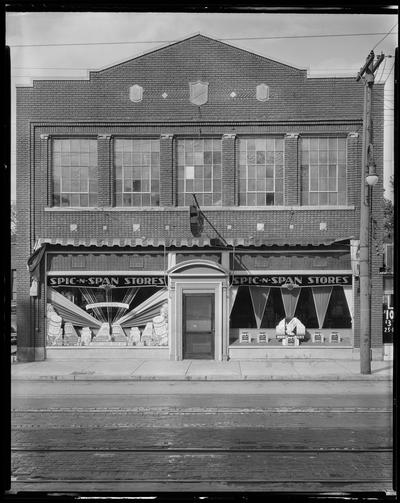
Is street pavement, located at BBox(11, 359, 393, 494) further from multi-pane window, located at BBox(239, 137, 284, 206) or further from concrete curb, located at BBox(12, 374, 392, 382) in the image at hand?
multi-pane window, located at BBox(239, 137, 284, 206)

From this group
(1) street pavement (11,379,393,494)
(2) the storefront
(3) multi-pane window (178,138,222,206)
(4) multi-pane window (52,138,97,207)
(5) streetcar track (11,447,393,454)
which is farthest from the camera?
(3) multi-pane window (178,138,222,206)

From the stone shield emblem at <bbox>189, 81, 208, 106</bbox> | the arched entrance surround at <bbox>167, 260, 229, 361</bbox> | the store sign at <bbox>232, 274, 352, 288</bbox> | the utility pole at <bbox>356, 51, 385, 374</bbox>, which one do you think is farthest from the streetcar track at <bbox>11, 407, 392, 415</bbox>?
the stone shield emblem at <bbox>189, 81, 208, 106</bbox>

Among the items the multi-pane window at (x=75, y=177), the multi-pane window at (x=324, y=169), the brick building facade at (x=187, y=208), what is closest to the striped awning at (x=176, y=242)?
the brick building facade at (x=187, y=208)

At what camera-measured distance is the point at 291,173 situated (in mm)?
17859

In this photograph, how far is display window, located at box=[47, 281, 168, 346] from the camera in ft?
58.7

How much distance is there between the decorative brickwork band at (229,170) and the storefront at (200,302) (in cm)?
166

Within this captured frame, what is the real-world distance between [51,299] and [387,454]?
13.0 metres

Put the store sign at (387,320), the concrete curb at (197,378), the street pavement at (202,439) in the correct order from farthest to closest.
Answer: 1. the store sign at (387,320)
2. the concrete curb at (197,378)
3. the street pavement at (202,439)

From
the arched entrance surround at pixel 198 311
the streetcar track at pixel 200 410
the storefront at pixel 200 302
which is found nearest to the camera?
the streetcar track at pixel 200 410

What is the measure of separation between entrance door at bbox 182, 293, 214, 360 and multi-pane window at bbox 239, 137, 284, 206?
334cm

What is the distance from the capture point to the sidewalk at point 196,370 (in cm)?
1453

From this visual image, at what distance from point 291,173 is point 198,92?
3858mm

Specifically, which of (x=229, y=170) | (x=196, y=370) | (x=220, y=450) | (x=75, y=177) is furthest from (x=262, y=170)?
(x=220, y=450)

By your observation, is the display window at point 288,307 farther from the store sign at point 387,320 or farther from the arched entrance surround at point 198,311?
the store sign at point 387,320
